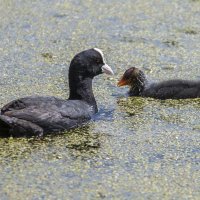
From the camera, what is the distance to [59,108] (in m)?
7.62

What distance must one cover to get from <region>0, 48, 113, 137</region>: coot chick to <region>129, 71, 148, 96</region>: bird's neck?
1.74ft

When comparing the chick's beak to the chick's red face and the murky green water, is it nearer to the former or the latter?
the chick's red face

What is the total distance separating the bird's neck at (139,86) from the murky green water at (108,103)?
11cm

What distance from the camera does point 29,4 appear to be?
37.0ft

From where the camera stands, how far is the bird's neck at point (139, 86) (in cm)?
870

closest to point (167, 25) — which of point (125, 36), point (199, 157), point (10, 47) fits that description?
point (125, 36)

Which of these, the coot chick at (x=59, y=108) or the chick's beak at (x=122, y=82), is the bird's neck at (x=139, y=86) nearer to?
the chick's beak at (x=122, y=82)

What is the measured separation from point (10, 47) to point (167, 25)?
208 centimetres

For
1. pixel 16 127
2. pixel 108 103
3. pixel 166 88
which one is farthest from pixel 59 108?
pixel 166 88

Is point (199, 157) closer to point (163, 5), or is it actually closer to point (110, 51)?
point (110, 51)

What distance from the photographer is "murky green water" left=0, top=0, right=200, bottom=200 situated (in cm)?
650

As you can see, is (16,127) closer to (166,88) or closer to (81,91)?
(81,91)

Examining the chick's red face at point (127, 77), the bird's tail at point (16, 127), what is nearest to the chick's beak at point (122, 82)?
the chick's red face at point (127, 77)

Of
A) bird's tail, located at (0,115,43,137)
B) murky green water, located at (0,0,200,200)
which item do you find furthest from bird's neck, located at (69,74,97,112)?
bird's tail, located at (0,115,43,137)
